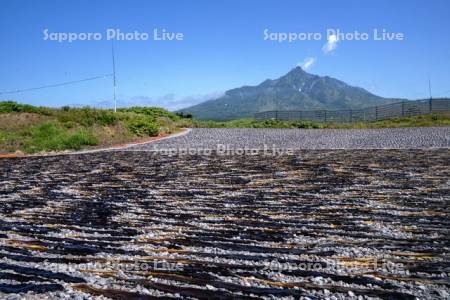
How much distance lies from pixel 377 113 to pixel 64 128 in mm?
24952

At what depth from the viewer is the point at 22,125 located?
20.5 metres

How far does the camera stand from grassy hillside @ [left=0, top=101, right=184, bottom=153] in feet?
56.1

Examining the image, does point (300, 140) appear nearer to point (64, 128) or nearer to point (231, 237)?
point (64, 128)

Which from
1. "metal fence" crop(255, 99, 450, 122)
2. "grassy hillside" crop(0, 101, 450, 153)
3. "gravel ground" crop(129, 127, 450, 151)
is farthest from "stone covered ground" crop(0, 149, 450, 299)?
"metal fence" crop(255, 99, 450, 122)

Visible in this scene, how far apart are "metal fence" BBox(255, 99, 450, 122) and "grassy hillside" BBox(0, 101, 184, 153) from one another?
17743 millimetres

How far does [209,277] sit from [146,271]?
1.67ft

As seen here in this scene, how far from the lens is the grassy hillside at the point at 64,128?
17.1m

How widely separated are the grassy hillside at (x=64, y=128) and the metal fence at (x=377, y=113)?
58.2 feet

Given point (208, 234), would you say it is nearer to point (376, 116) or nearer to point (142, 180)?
point (142, 180)

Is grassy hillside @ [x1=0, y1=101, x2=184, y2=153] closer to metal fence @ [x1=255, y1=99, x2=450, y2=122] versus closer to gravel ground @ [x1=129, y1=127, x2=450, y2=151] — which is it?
gravel ground @ [x1=129, y1=127, x2=450, y2=151]

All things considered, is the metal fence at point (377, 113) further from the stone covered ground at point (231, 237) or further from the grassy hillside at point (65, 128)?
the stone covered ground at point (231, 237)

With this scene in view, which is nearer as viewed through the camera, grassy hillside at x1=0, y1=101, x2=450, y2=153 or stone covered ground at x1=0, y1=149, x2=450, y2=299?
stone covered ground at x1=0, y1=149, x2=450, y2=299

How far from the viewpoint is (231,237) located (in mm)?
4141

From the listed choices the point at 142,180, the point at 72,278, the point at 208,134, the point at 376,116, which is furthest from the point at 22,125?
the point at 376,116
